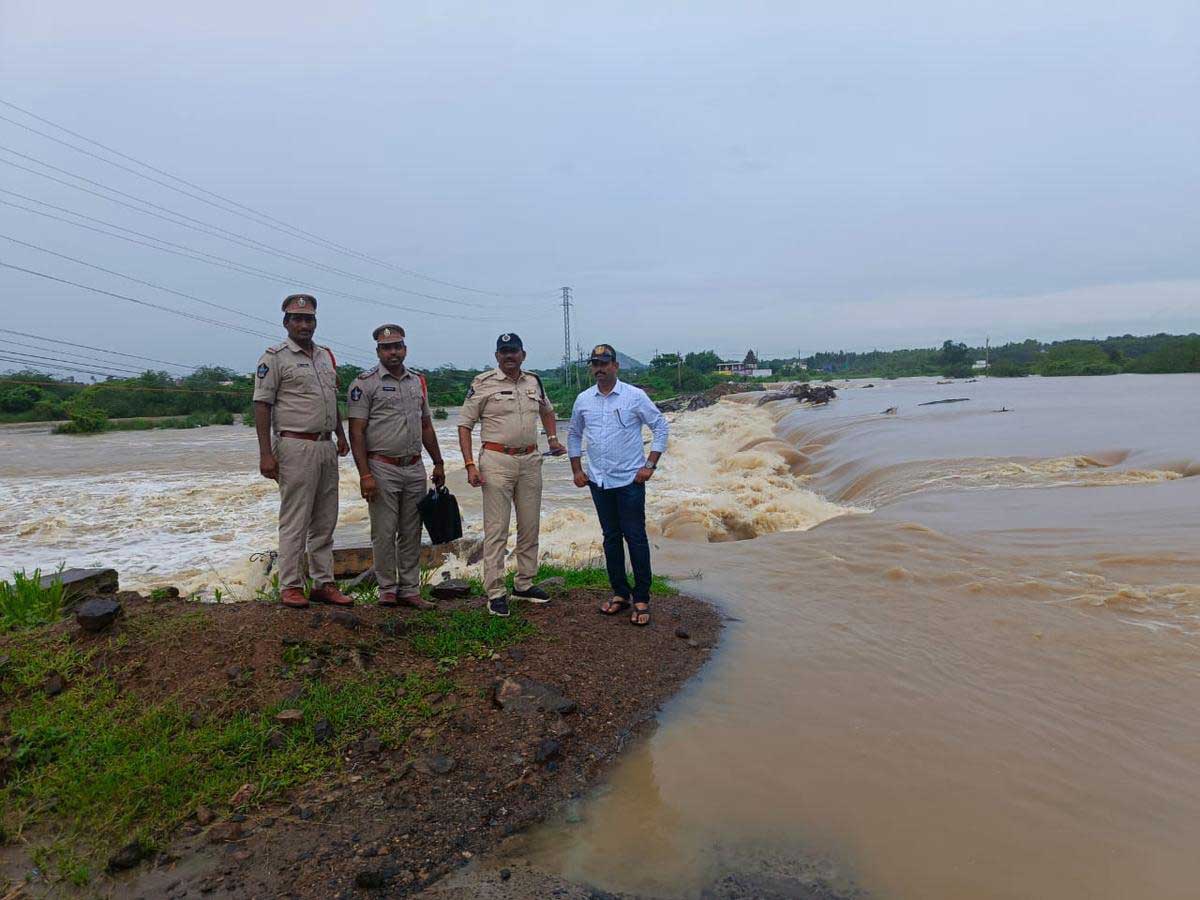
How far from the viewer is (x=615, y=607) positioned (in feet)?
17.3

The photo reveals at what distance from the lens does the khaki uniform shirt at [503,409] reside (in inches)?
188

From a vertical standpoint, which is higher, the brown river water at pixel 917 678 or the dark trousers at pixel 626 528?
the dark trousers at pixel 626 528

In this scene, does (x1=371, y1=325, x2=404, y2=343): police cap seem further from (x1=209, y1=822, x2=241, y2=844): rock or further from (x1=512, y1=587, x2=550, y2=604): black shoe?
(x1=209, y1=822, x2=241, y2=844): rock

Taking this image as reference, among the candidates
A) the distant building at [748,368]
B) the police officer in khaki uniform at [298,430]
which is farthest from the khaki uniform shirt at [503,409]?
the distant building at [748,368]

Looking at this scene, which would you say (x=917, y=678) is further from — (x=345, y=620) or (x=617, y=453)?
(x=345, y=620)

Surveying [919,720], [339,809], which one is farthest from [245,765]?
[919,720]

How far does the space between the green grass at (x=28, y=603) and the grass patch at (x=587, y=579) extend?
3.09 m

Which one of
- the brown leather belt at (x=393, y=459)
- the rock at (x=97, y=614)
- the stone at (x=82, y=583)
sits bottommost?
the stone at (x=82, y=583)

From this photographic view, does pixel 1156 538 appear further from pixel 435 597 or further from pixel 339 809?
pixel 339 809

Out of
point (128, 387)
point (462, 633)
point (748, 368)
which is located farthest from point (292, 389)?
point (748, 368)

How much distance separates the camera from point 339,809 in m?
2.82

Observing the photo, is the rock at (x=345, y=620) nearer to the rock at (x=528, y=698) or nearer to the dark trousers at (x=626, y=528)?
the rock at (x=528, y=698)

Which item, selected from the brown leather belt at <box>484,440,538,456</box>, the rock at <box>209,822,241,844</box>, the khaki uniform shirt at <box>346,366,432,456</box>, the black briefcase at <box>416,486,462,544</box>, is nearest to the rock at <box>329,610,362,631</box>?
the black briefcase at <box>416,486,462,544</box>

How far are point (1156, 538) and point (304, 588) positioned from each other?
8.39 metres
